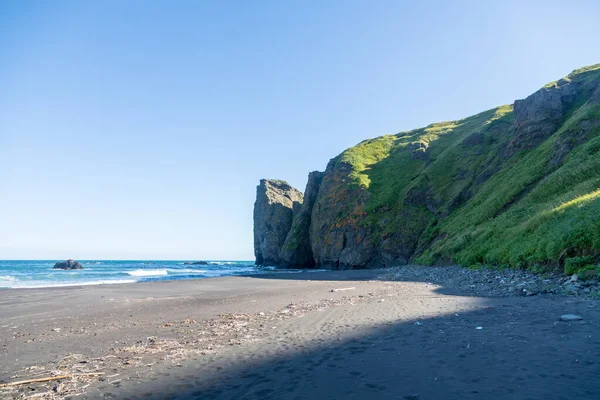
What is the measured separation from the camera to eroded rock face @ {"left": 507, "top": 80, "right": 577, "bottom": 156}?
137 ft

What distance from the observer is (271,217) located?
295 feet

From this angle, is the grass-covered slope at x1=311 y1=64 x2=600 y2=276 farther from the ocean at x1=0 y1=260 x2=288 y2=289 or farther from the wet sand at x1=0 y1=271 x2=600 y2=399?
the ocean at x1=0 y1=260 x2=288 y2=289

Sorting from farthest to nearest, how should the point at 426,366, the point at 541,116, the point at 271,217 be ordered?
the point at 271,217 → the point at 541,116 → the point at 426,366

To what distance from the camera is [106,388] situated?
569cm

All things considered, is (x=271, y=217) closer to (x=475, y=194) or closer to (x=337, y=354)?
(x=475, y=194)

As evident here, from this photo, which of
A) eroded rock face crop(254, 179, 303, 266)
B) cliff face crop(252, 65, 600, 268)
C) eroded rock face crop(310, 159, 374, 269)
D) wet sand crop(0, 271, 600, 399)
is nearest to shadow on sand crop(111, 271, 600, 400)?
wet sand crop(0, 271, 600, 399)

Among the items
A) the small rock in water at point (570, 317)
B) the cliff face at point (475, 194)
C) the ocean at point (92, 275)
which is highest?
the cliff face at point (475, 194)

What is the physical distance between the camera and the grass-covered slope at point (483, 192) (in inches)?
691

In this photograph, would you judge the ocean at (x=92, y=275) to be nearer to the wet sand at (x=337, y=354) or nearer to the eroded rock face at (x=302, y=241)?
the eroded rock face at (x=302, y=241)

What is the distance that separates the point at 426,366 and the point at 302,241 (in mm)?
67935

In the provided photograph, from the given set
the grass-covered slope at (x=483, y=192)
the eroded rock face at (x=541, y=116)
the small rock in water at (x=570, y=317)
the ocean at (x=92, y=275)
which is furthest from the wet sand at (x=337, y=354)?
the eroded rock face at (x=541, y=116)

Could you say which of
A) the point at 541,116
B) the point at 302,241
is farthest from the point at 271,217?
the point at 541,116

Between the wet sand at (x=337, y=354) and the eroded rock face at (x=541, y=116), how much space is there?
129ft

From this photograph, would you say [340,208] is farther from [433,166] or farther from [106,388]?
[106,388]
